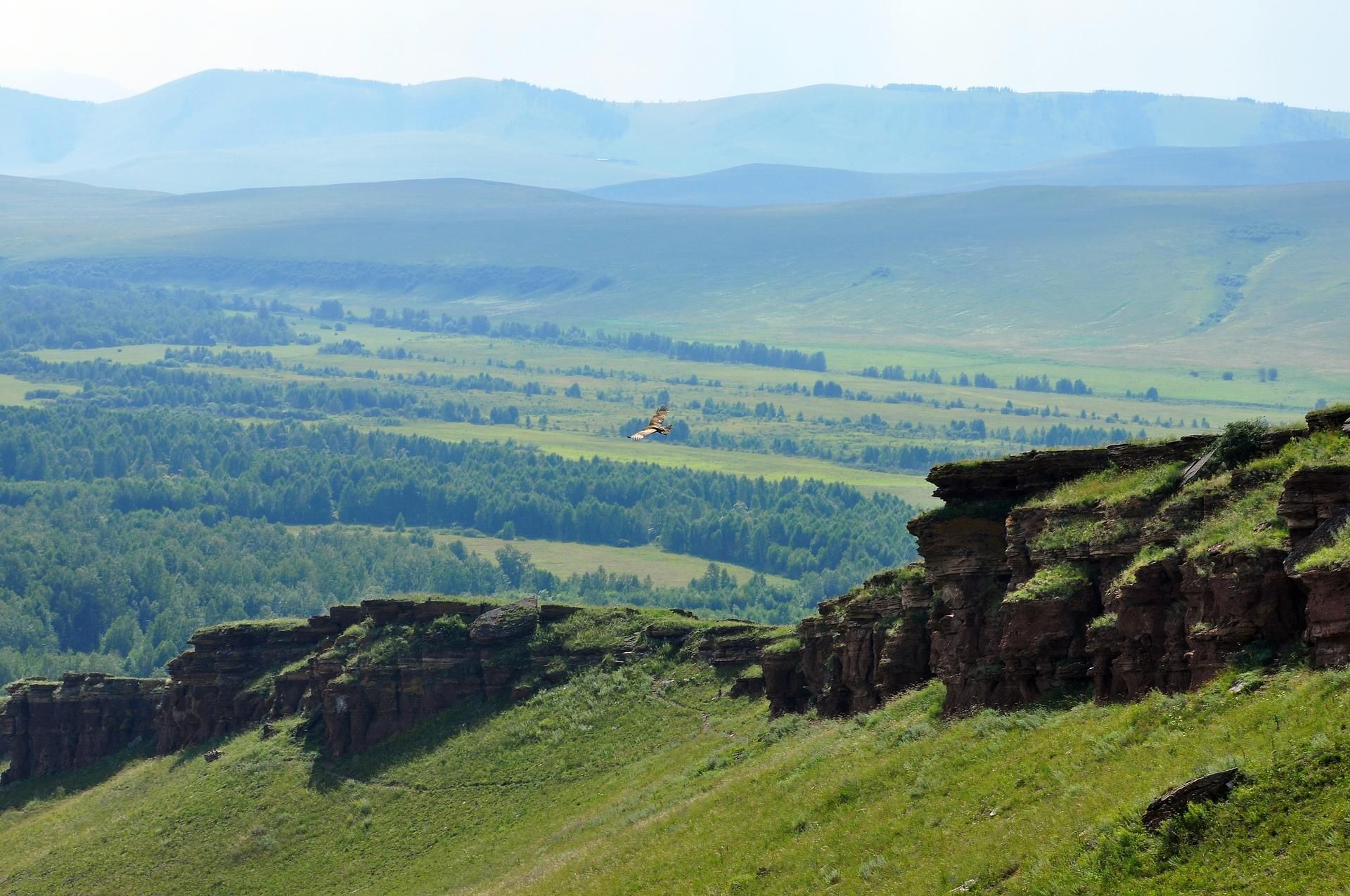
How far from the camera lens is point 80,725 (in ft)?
311

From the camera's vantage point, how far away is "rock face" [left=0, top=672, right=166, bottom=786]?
3720 inches

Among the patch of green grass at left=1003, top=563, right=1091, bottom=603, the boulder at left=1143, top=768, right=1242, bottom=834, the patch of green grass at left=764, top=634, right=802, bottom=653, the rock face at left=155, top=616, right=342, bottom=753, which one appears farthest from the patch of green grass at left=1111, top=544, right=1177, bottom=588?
the rock face at left=155, top=616, right=342, bottom=753

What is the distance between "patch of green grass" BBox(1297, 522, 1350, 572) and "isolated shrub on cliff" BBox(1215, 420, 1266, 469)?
810 centimetres

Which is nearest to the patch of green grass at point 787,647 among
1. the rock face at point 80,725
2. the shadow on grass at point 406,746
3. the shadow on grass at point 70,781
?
the shadow on grass at point 406,746

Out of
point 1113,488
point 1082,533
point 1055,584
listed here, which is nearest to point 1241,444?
point 1113,488

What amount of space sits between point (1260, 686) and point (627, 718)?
135ft

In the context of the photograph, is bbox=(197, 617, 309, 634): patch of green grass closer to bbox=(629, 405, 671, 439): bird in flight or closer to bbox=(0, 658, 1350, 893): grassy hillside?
bbox=(0, 658, 1350, 893): grassy hillside

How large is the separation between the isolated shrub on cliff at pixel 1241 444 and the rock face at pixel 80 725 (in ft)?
207

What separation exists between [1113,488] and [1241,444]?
382cm

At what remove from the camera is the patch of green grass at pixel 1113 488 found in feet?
149

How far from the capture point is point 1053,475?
51.0m

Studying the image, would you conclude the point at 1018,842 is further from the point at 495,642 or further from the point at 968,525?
the point at 495,642

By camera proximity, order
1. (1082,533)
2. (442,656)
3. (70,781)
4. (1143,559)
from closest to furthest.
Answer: (1143,559) < (1082,533) < (442,656) < (70,781)

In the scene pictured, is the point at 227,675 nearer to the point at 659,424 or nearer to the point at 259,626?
the point at 259,626
